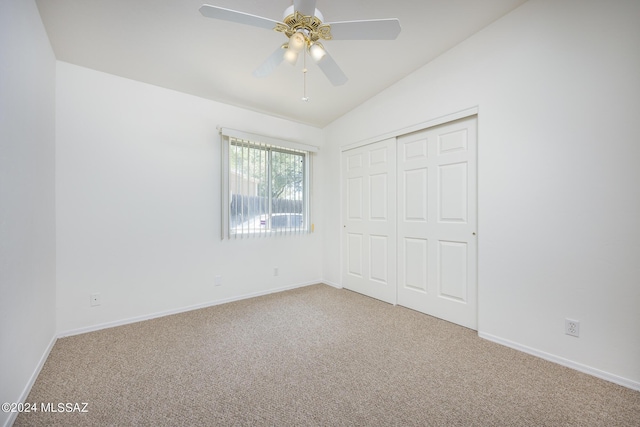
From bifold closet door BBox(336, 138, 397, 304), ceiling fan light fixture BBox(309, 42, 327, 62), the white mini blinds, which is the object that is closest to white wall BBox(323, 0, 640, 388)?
bifold closet door BBox(336, 138, 397, 304)

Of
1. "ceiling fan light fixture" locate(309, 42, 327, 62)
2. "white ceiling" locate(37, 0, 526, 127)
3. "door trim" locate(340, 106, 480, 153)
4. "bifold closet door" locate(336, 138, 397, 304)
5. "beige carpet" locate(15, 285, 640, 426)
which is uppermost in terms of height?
"white ceiling" locate(37, 0, 526, 127)

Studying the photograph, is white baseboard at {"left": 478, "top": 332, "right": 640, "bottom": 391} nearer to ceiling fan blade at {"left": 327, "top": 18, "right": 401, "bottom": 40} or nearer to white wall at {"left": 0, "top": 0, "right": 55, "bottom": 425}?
ceiling fan blade at {"left": 327, "top": 18, "right": 401, "bottom": 40}

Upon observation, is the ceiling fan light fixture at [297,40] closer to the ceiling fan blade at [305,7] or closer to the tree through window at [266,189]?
the ceiling fan blade at [305,7]

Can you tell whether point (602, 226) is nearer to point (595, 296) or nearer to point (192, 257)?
point (595, 296)

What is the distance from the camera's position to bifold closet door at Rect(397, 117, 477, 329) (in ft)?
8.15

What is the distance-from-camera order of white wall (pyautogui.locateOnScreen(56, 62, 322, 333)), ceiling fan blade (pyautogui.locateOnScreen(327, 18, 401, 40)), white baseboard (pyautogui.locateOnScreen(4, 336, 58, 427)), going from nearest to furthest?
white baseboard (pyautogui.locateOnScreen(4, 336, 58, 427)), ceiling fan blade (pyautogui.locateOnScreen(327, 18, 401, 40)), white wall (pyautogui.locateOnScreen(56, 62, 322, 333))

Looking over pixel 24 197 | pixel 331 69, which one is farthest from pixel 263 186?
pixel 24 197

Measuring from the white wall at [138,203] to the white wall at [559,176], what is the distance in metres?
2.60

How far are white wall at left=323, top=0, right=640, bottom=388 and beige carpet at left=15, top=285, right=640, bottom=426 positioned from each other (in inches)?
12.6

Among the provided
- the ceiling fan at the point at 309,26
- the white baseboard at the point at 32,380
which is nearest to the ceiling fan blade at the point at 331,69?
the ceiling fan at the point at 309,26

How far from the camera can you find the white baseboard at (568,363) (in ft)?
5.46

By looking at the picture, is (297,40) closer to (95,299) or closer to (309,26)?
(309,26)

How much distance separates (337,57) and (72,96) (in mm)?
2412

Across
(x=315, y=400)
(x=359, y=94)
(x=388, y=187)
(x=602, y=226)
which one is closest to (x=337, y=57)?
(x=359, y=94)
